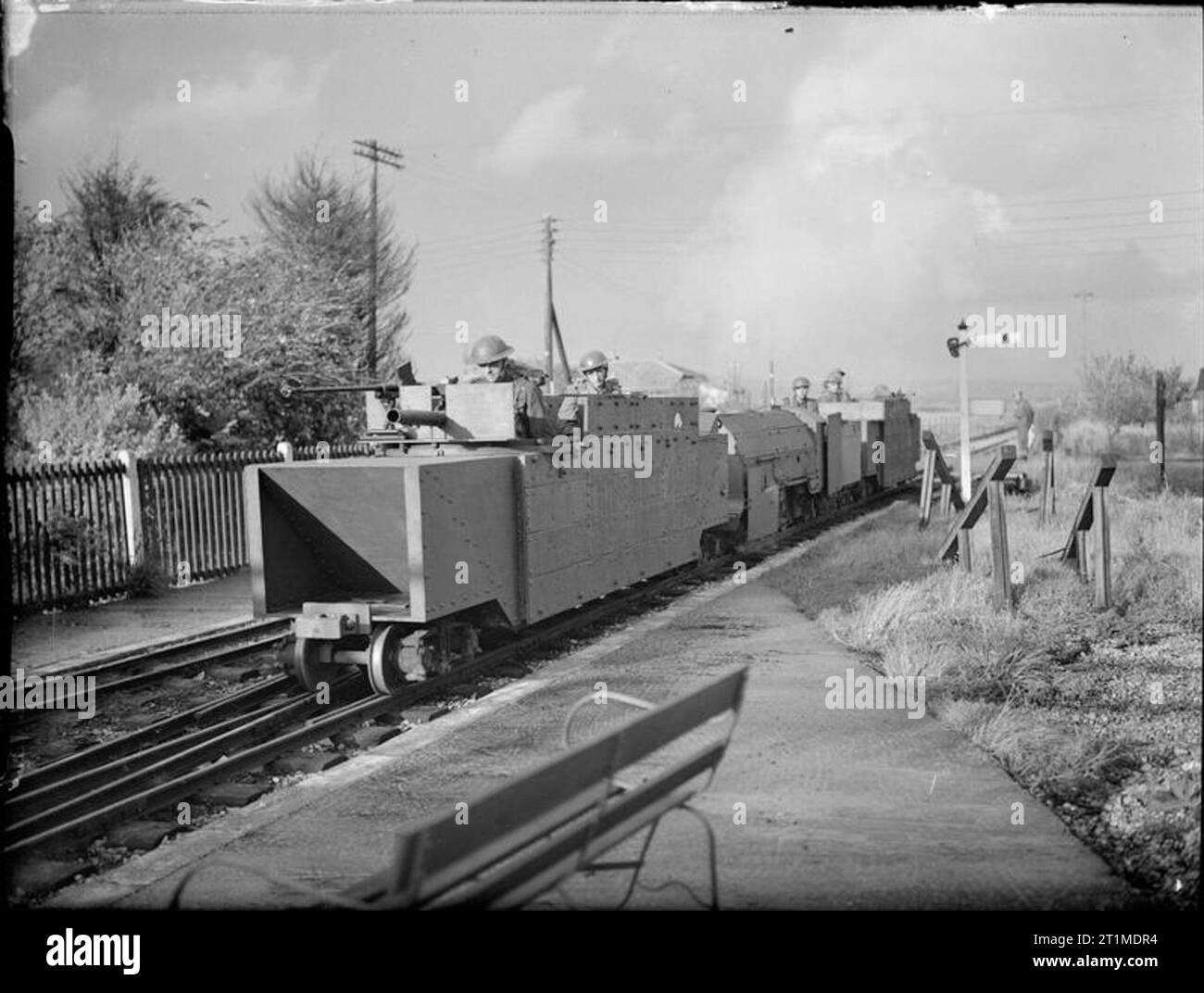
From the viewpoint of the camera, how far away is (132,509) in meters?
13.7

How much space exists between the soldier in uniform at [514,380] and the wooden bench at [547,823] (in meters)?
5.06

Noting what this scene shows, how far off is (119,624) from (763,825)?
8513 mm

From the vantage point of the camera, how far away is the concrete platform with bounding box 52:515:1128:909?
4594mm

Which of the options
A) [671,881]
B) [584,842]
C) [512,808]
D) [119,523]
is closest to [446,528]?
[671,881]

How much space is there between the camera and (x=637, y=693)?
7945 millimetres

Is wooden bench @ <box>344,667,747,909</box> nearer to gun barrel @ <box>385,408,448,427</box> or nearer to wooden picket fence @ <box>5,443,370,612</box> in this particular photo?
gun barrel @ <box>385,408,448,427</box>

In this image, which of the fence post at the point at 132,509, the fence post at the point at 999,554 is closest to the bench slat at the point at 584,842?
the fence post at the point at 999,554

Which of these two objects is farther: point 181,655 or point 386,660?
point 181,655

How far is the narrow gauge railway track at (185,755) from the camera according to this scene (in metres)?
5.94

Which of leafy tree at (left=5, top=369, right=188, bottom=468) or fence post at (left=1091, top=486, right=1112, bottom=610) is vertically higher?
leafy tree at (left=5, top=369, right=188, bottom=468)

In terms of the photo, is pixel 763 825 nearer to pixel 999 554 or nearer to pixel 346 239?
pixel 999 554

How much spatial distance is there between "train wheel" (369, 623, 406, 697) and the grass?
11.1 ft

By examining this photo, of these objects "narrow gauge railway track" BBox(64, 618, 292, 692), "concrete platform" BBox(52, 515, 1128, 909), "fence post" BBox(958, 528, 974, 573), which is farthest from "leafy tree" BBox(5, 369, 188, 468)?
"fence post" BBox(958, 528, 974, 573)
